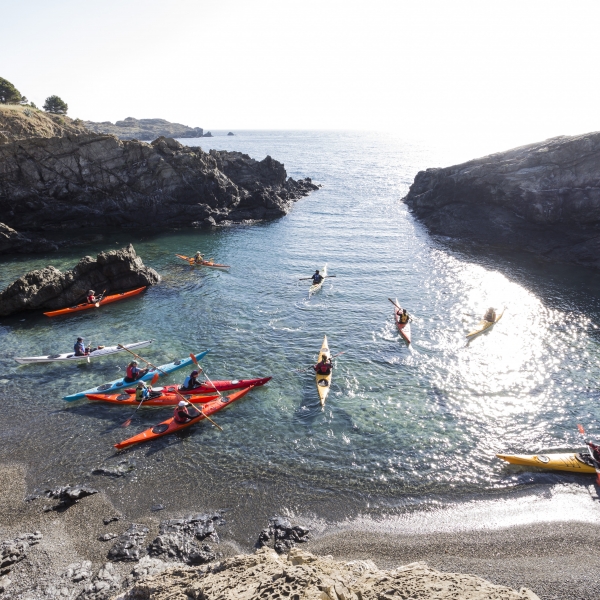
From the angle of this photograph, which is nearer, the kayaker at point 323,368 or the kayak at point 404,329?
the kayaker at point 323,368

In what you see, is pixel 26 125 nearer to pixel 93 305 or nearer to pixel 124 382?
pixel 93 305

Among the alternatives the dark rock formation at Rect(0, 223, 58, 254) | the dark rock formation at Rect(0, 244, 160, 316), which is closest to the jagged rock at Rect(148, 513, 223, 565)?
the dark rock formation at Rect(0, 244, 160, 316)

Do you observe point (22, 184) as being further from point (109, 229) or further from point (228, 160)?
point (228, 160)

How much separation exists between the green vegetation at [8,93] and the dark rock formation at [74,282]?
2266 inches

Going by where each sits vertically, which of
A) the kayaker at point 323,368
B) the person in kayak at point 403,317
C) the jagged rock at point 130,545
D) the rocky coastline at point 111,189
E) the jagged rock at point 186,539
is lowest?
the jagged rock at point 130,545

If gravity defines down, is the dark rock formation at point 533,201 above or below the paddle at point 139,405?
above

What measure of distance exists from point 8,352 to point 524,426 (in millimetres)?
29555

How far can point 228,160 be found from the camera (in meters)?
66.9

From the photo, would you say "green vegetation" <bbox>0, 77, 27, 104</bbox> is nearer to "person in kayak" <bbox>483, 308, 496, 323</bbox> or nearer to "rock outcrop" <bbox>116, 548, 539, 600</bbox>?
"person in kayak" <bbox>483, 308, 496, 323</bbox>

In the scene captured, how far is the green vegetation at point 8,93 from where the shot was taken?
225ft

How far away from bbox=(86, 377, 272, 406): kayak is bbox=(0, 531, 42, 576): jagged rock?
25.3 feet

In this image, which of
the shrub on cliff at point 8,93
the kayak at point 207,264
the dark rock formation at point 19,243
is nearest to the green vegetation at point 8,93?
the shrub on cliff at point 8,93

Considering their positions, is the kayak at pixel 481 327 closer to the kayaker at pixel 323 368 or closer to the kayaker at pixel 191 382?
the kayaker at pixel 323 368

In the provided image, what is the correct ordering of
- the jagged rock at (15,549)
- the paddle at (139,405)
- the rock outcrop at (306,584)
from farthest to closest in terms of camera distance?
the paddle at (139,405), the jagged rock at (15,549), the rock outcrop at (306,584)
